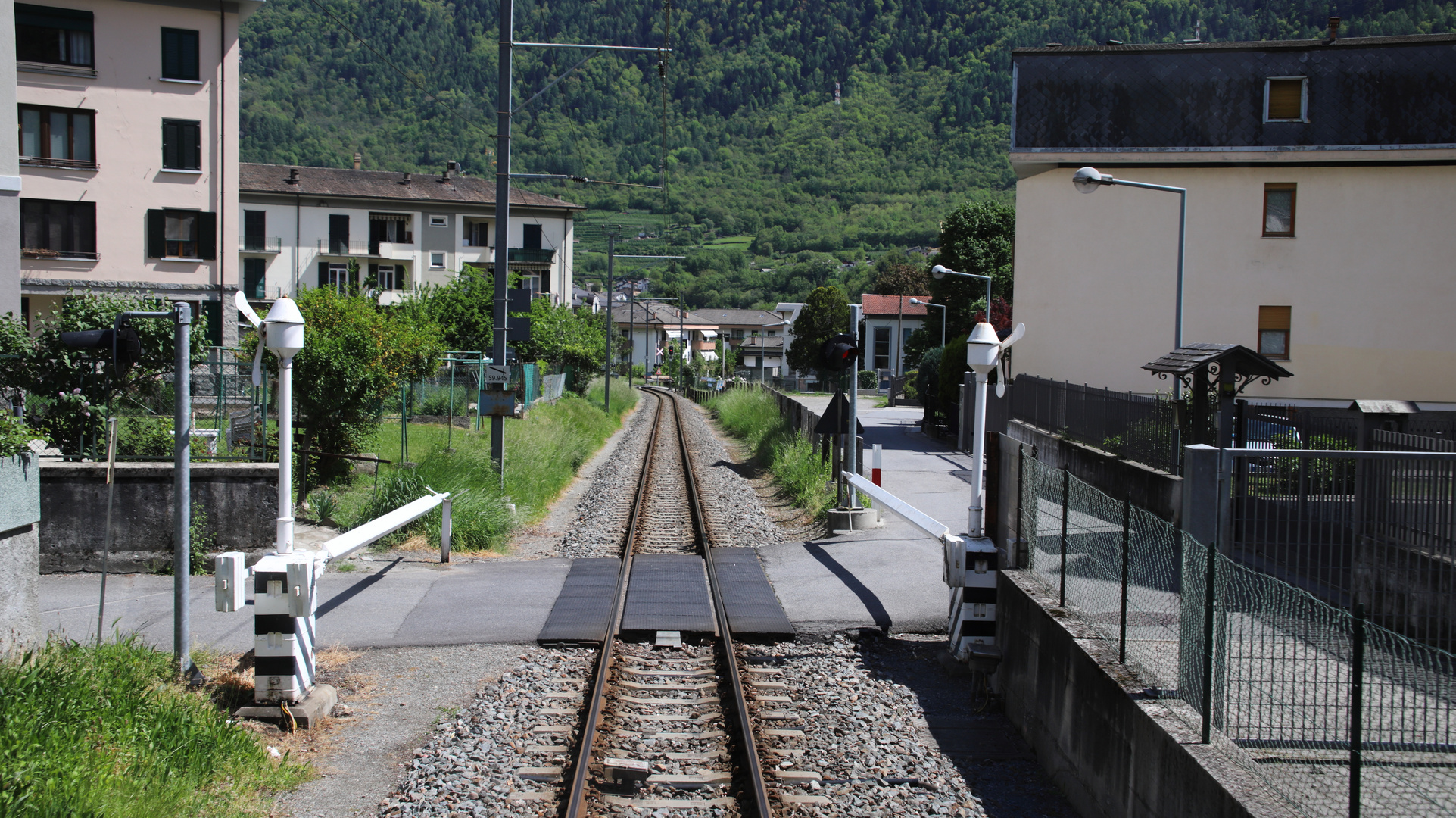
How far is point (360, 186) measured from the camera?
61.7 meters

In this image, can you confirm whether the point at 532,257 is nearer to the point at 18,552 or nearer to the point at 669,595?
the point at 669,595

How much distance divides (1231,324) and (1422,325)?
14.8 ft

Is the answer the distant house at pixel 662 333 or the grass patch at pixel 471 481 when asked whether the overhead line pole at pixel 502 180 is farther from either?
the distant house at pixel 662 333

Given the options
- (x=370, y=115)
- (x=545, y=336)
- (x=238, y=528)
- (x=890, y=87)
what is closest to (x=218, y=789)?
(x=238, y=528)

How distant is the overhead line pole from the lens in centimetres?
1652

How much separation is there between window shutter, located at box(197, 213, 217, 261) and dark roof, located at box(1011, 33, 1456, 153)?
25007mm

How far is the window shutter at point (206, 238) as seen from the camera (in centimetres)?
3481

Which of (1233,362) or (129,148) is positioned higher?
(129,148)

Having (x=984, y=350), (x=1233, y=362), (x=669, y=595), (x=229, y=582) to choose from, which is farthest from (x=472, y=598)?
(x=1233, y=362)

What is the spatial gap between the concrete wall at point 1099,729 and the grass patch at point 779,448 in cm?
956

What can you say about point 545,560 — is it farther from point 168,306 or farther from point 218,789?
point 168,306

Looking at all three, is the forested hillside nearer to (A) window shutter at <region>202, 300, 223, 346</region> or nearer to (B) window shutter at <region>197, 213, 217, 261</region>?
(B) window shutter at <region>197, 213, 217, 261</region>

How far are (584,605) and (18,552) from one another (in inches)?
202

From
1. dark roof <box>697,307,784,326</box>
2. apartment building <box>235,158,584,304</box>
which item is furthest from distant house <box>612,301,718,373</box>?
apartment building <box>235,158,584,304</box>
